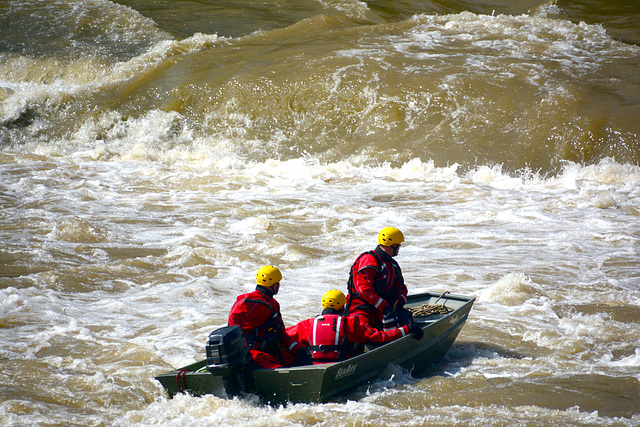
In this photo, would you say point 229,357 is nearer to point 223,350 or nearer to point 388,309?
point 223,350

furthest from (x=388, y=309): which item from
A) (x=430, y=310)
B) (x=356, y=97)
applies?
(x=356, y=97)

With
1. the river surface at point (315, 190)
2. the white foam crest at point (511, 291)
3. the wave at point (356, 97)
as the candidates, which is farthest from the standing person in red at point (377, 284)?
the wave at point (356, 97)

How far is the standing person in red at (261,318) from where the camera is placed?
15.1 ft

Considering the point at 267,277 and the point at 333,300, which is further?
the point at 333,300

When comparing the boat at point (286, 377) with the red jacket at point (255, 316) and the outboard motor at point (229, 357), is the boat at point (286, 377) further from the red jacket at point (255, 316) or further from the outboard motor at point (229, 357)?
the red jacket at point (255, 316)

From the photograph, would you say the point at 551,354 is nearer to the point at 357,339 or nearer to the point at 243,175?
the point at 357,339

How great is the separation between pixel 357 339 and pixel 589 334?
268 cm

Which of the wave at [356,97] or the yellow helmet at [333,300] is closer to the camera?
the yellow helmet at [333,300]

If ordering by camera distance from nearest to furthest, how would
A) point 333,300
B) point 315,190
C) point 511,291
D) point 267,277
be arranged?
point 267,277, point 333,300, point 511,291, point 315,190

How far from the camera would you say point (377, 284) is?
503 cm

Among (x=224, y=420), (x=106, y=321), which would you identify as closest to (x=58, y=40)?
(x=106, y=321)

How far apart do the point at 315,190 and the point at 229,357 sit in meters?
7.63

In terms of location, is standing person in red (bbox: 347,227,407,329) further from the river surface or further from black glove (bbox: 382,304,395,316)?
the river surface

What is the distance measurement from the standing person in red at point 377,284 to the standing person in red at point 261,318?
2.39ft
